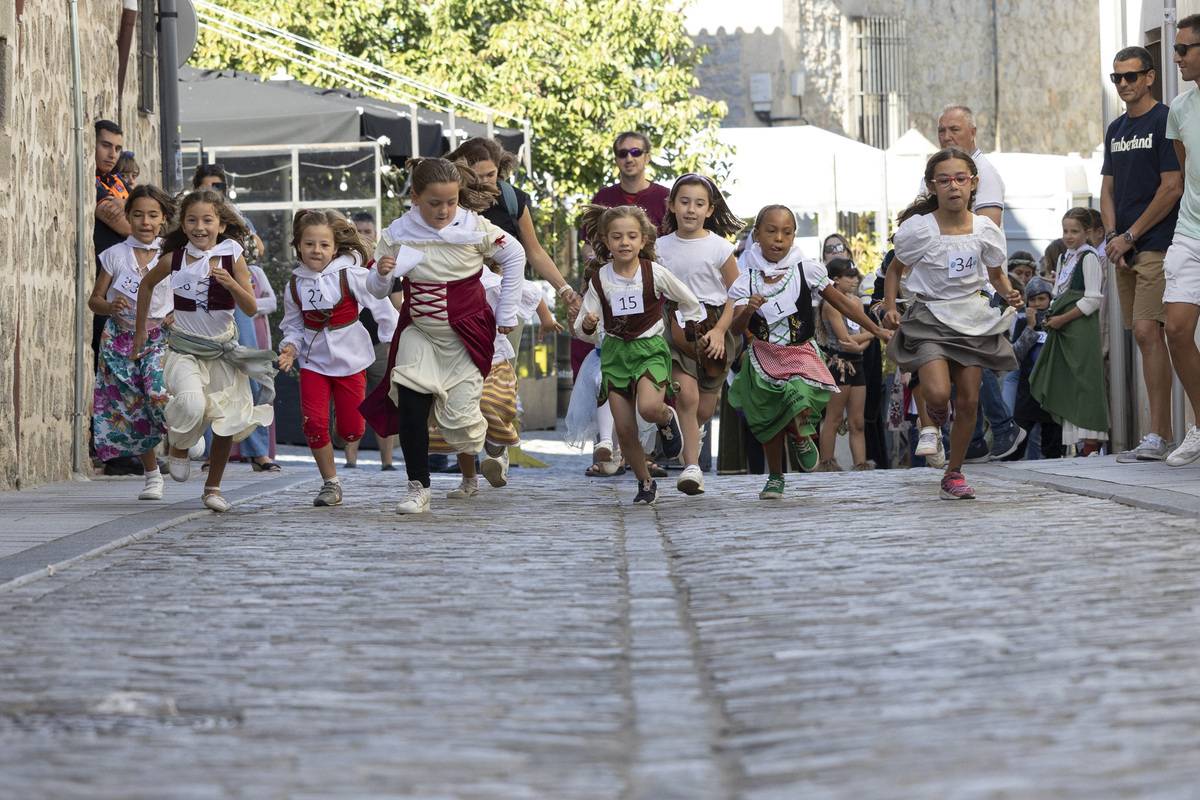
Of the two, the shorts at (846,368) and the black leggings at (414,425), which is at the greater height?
the shorts at (846,368)

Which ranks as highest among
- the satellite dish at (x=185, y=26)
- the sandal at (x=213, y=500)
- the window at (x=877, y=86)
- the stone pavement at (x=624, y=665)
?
the window at (x=877, y=86)

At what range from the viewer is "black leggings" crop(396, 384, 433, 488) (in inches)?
308

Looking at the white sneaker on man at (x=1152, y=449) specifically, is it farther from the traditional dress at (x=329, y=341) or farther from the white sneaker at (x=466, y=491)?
the traditional dress at (x=329, y=341)

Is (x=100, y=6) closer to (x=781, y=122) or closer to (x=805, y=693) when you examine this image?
(x=805, y=693)

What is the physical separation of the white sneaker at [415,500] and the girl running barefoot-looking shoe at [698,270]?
152 centimetres

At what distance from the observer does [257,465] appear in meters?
11.8

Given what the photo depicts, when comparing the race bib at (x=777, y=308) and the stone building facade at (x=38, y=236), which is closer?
the race bib at (x=777, y=308)

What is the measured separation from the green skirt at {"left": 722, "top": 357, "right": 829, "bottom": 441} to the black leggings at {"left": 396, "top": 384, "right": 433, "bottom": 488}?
145 centimetres

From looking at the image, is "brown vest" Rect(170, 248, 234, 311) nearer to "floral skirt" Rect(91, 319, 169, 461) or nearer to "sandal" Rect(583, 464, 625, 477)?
"floral skirt" Rect(91, 319, 169, 461)

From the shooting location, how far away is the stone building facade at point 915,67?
36031 mm

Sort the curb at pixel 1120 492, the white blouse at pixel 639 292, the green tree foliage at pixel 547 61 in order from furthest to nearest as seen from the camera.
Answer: the green tree foliage at pixel 547 61 → the white blouse at pixel 639 292 → the curb at pixel 1120 492

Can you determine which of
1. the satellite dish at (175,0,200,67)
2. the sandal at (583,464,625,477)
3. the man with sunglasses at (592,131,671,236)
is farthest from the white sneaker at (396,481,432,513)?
the satellite dish at (175,0,200,67)

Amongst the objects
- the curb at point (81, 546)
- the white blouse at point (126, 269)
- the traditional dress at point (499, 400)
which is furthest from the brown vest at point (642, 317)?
the white blouse at point (126, 269)

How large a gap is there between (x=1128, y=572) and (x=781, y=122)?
31.7 m
